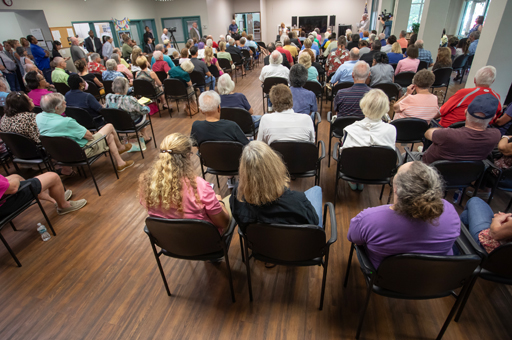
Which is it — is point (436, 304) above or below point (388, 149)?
below

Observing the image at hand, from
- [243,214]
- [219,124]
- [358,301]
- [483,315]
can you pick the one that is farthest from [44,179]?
[483,315]

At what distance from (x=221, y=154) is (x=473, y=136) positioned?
87.1 inches

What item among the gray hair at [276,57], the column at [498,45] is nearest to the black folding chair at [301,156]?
the gray hair at [276,57]

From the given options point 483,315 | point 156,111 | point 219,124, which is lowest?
point 483,315

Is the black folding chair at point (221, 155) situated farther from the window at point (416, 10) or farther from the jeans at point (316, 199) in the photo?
the window at point (416, 10)

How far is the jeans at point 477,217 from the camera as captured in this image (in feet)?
5.90

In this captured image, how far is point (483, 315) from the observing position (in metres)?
1.84

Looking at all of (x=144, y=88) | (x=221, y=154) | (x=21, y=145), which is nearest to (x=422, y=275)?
(x=221, y=154)

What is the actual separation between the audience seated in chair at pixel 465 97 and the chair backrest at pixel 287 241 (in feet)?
8.45

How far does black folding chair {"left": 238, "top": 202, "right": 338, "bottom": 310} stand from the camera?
1.50 metres

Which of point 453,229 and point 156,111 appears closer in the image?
point 453,229

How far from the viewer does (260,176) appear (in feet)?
4.81

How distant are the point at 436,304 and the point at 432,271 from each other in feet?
2.84

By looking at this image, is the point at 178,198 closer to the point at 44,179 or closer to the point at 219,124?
the point at 219,124
